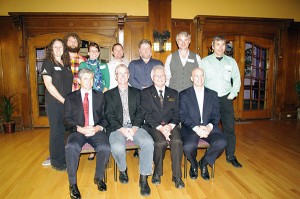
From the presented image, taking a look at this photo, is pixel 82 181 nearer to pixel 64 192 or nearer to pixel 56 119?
pixel 64 192

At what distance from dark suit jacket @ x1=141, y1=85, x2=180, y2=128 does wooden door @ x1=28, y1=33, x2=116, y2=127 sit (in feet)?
9.88

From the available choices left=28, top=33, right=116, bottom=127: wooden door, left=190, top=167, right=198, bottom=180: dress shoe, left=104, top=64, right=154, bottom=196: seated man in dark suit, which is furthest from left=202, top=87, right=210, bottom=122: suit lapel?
left=28, top=33, right=116, bottom=127: wooden door

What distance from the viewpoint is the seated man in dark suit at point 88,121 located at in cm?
263

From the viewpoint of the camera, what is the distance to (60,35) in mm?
5379

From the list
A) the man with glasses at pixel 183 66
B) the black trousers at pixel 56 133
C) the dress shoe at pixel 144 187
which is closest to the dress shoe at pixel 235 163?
the man with glasses at pixel 183 66

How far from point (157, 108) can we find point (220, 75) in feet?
3.51

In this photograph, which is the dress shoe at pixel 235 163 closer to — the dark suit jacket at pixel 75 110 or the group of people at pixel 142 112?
the group of people at pixel 142 112

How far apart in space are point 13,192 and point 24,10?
443 centimetres

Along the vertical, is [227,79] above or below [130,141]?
above

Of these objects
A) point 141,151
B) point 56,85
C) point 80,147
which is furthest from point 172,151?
point 56,85

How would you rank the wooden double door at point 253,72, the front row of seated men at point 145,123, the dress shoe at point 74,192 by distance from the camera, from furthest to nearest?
1. the wooden double door at point 253,72
2. the front row of seated men at point 145,123
3. the dress shoe at point 74,192

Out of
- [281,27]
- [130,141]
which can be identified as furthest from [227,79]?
[281,27]

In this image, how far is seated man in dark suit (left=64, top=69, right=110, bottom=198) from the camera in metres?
2.63

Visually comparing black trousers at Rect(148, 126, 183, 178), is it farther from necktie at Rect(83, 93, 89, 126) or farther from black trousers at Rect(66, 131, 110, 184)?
necktie at Rect(83, 93, 89, 126)
